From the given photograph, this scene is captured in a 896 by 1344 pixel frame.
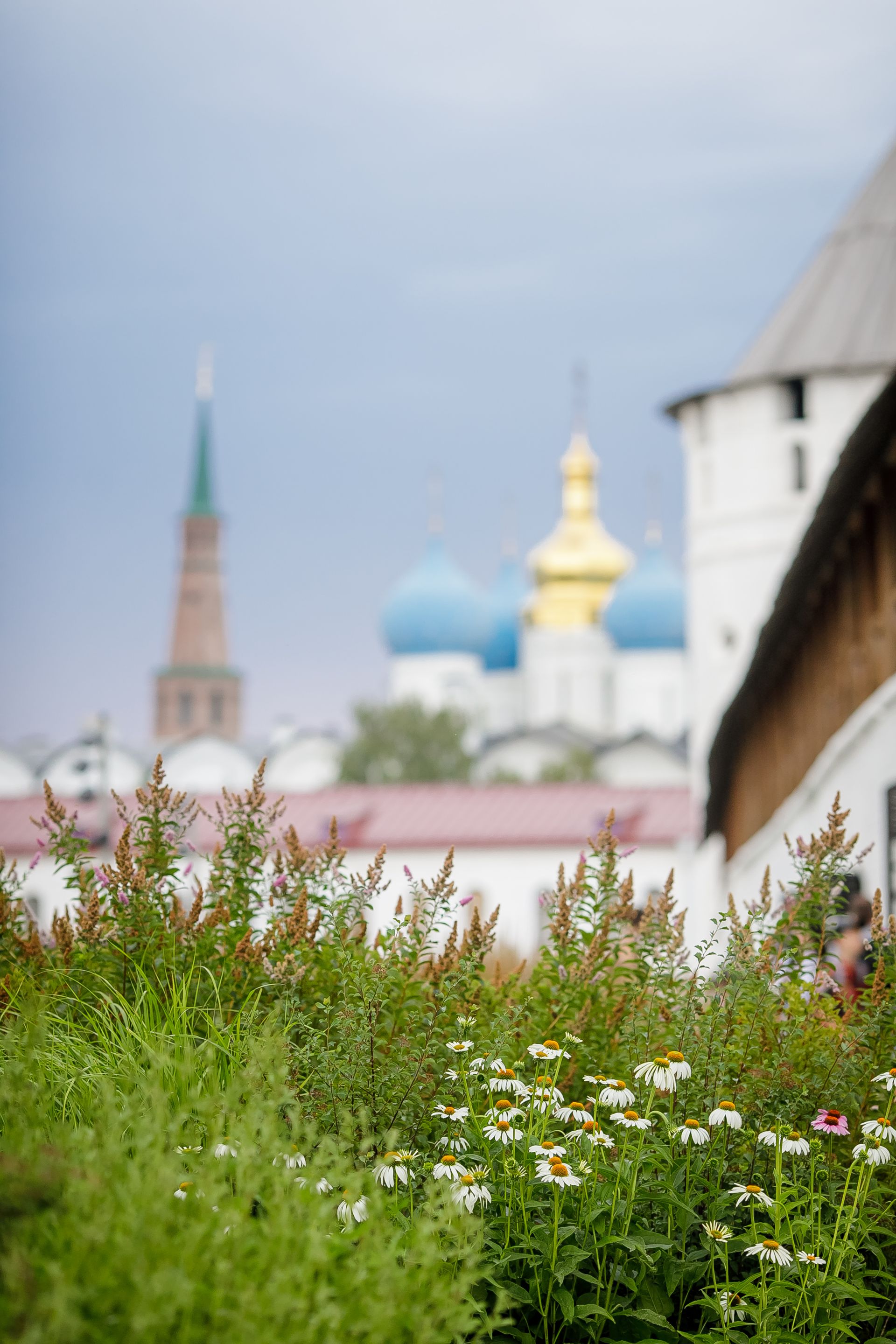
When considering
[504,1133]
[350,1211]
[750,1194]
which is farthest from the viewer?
[750,1194]

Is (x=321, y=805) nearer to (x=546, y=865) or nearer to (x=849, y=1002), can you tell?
(x=546, y=865)

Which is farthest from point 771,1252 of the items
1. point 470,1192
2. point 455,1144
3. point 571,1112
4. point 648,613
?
point 648,613

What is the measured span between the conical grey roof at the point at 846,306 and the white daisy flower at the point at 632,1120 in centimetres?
2793

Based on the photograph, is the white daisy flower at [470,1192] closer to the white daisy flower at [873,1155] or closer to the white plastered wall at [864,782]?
the white daisy flower at [873,1155]

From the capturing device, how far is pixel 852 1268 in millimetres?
4160

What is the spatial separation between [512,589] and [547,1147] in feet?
286

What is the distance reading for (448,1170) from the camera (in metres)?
3.89

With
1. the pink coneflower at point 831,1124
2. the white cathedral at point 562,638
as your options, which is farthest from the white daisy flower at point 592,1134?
the white cathedral at point 562,638

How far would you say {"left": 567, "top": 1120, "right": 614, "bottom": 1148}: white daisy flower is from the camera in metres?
3.98

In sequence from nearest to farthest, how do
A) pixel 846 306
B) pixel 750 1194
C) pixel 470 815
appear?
pixel 750 1194
pixel 846 306
pixel 470 815

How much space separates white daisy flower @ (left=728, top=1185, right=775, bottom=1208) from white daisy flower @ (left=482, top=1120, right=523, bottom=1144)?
529 millimetres

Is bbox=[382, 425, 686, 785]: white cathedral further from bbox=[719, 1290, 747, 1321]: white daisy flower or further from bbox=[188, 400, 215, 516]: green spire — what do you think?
bbox=[719, 1290, 747, 1321]: white daisy flower

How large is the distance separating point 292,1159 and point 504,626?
8477 cm

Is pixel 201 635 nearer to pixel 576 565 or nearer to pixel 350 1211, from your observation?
pixel 576 565
